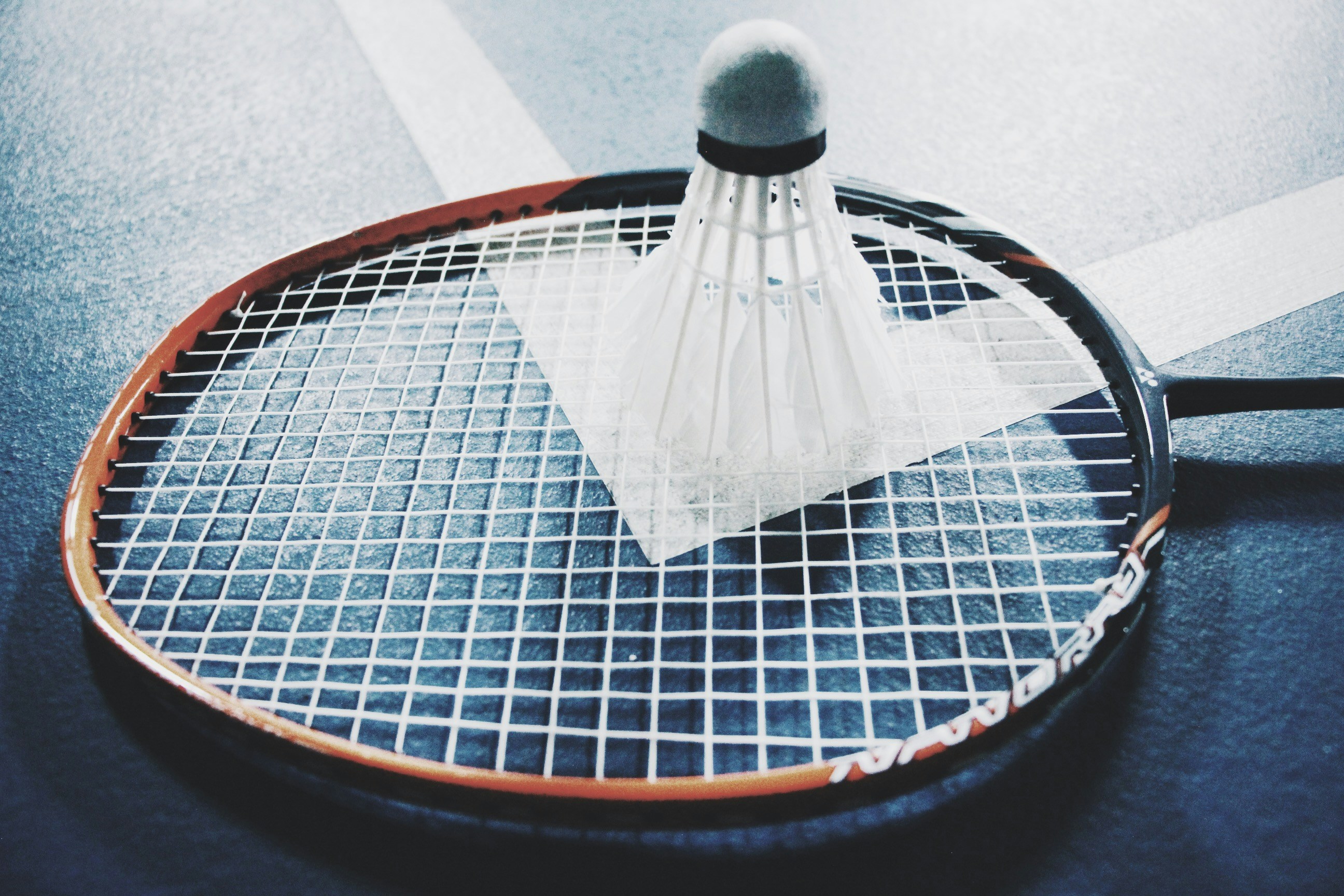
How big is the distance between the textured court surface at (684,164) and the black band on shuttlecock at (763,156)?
60 centimetres

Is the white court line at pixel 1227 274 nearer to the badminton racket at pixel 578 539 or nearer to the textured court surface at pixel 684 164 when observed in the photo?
the textured court surface at pixel 684 164

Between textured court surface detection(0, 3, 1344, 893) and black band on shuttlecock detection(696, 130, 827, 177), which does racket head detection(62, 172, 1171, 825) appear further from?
black band on shuttlecock detection(696, 130, 827, 177)

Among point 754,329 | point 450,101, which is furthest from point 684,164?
point 754,329

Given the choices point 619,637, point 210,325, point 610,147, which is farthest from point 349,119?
point 619,637

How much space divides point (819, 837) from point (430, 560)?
51 cm

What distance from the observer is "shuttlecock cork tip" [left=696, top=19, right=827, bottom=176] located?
77cm

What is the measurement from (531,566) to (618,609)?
0.11 meters

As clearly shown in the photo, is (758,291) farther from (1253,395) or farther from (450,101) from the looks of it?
(450,101)

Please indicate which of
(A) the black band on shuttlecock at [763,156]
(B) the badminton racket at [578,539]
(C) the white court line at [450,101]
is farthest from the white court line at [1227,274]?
(C) the white court line at [450,101]

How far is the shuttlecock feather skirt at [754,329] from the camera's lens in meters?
0.89

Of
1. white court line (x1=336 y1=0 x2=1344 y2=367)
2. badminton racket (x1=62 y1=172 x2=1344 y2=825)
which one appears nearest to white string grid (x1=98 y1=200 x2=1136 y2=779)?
badminton racket (x1=62 y1=172 x2=1344 y2=825)

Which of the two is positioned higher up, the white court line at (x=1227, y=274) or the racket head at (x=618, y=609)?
the racket head at (x=618, y=609)

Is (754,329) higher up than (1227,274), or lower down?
higher up

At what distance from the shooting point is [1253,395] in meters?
1.04
